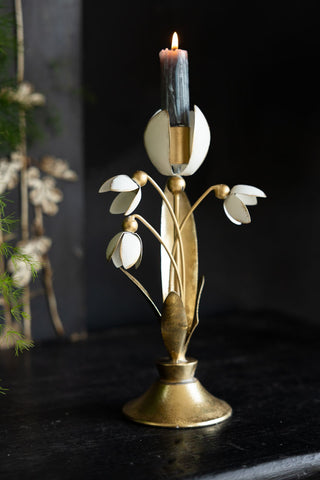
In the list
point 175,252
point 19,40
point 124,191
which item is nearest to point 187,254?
point 175,252

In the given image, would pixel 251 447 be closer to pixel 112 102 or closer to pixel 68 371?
pixel 68 371

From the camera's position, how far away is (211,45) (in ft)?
4.69

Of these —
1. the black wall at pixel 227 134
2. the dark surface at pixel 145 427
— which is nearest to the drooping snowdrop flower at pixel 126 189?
the dark surface at pixel 145 427

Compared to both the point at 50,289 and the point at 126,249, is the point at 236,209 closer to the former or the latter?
the point at 126,249

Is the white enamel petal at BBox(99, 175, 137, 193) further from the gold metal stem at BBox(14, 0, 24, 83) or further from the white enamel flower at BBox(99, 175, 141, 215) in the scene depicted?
the gold metal stem at BBox(14, 0, 24, 83)

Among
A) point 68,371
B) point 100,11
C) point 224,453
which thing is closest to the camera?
point 224,453

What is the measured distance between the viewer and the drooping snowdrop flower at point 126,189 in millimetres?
666

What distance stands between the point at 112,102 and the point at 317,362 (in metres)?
0.71

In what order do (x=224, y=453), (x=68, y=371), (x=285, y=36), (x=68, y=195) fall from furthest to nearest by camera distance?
(x=285, y=36) → (x=68, y=195) → (x=68, y=371) → (x=224, y=453)

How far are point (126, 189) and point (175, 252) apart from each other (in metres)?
0.12

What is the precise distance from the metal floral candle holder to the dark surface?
2 centimetres

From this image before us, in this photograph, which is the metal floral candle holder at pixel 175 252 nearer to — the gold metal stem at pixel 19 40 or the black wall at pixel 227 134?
the gold metal stem at pixel 19 40

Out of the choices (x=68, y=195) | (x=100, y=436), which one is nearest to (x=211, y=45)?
(x=68, y=195)

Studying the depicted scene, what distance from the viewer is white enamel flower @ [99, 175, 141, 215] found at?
665 millimetres
